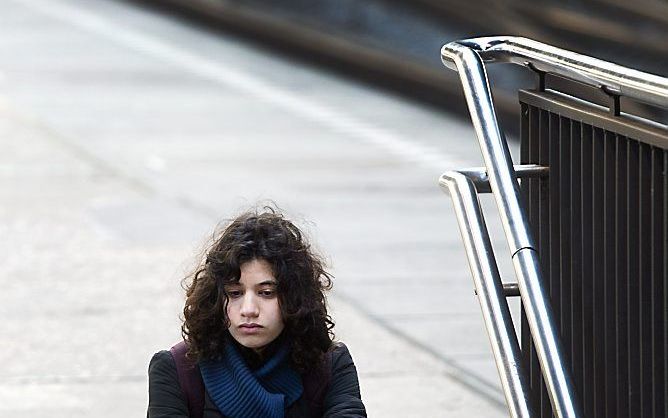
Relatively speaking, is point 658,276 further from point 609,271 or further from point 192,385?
point 192,385

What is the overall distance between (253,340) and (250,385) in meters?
0.10

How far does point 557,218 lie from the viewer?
4535 millimetres

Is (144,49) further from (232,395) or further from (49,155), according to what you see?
(232,395)

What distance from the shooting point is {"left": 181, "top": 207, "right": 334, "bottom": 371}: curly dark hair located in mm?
3633

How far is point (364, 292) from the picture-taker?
29.4 ft

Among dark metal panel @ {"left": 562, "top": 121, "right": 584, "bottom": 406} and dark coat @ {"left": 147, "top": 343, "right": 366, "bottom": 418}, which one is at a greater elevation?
dark metal panel @ {"left": 562, "top": 121, "right": 584, "bottom": 406}

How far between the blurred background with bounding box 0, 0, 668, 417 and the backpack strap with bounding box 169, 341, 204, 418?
15.0 inches

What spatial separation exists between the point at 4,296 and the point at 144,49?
12229 millimetres

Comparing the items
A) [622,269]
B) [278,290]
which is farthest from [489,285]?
[278,290]

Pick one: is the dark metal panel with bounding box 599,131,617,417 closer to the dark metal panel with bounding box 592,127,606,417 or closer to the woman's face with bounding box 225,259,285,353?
the dark metal panel with bounding box 592,127,606,417

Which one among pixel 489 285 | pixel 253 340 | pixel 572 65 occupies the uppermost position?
pixel 572 65

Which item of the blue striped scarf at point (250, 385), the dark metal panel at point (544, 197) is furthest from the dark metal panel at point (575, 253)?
the blue striped scarf at point (250, 385)

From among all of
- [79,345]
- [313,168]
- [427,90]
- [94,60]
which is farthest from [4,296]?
[94,60]

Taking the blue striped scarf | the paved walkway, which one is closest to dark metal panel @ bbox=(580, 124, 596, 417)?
the blue striped scarf
